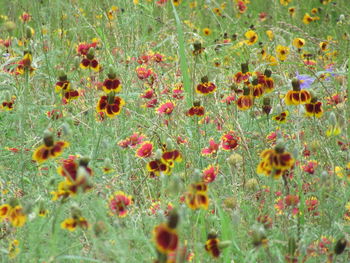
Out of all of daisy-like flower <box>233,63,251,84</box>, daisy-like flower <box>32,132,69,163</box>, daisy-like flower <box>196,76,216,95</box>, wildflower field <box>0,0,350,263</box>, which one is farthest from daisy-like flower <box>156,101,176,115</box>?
daisy-like flower <box>32,132,69,163</box>

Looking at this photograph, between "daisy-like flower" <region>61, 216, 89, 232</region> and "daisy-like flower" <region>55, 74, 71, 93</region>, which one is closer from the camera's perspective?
"daisy-like flower" <region>61, 216, 89, 232</region>

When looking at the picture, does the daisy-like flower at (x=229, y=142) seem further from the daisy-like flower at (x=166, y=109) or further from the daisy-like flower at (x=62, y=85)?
the daisy-like flower at (x=62, y=85)

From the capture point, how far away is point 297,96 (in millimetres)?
1556

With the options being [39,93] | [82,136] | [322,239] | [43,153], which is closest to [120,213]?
[43,153]

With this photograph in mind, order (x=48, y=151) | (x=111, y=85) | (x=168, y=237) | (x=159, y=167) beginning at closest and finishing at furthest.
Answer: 1. (x=168, y=237)
2. (x=48, y=151)
3. (x=159, y=167)
4. (x=111, y=85)

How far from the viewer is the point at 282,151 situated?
3.72ft

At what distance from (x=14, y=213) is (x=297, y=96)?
2.68 ft

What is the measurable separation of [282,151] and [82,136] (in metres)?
1.20

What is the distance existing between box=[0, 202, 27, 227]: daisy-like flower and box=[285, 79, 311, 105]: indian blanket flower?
790mm

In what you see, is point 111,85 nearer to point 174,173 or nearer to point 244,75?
point 174,173

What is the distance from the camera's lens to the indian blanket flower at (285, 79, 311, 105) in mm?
1545

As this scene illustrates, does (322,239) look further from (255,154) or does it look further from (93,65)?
(93,65)

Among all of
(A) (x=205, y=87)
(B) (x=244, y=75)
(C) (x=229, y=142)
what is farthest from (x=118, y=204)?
(B) (x=244, y=75)

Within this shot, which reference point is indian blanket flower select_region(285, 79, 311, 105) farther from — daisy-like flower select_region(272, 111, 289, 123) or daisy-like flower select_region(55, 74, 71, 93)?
daisy-like flower select_region(55, 74, 71, 93)
